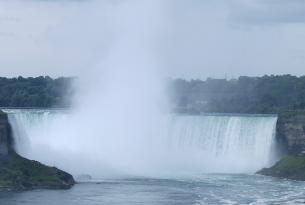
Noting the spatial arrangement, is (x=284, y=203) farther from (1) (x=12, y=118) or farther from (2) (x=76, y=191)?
(1) (x=12, y=118)

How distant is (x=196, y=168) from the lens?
6281cm

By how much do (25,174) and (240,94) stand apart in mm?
40635

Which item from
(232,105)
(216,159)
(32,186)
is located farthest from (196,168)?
(232,105)

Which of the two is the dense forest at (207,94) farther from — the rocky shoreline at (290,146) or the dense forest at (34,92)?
the rocky shoreline at (290,146)

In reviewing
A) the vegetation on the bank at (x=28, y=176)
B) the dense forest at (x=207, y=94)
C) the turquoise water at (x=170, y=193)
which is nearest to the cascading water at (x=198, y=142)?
the turquoise water at (x=170, y=193)

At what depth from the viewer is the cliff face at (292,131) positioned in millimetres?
60688

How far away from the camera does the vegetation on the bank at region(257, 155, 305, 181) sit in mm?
56469

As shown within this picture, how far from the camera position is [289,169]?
57.4m

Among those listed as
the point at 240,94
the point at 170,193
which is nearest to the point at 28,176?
the point at 170,193

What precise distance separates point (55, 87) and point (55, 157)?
36783 mm

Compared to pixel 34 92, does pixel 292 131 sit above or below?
below

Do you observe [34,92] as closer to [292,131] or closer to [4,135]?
[292,131]

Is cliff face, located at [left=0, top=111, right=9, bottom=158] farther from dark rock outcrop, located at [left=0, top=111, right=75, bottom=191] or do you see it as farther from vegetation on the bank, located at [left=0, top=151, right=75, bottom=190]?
vegetation on the bank, located at [left=0, top=151, right=75, bottom=190]

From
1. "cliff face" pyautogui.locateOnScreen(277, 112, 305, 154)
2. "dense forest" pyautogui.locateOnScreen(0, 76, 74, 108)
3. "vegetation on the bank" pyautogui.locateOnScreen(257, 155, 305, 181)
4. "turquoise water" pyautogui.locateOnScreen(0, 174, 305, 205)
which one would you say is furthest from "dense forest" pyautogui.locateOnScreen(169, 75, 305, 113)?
"turquoise water" pyautogui.locateOnScreen(0, 174, 305, 205)
